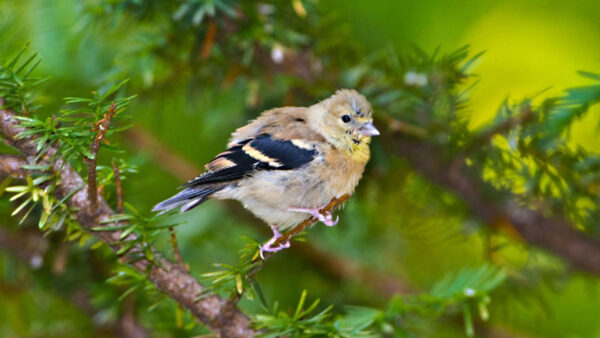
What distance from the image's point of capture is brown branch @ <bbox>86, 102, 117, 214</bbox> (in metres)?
0.96

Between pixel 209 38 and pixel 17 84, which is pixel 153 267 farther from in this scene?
pixel 209 38

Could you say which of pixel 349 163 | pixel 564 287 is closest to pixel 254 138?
pixel 349 163

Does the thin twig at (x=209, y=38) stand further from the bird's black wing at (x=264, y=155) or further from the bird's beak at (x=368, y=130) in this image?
the bird's beak at (x=368, y=130)

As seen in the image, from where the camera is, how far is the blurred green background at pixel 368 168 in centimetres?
175

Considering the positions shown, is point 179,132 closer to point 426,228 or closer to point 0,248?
point 0,248

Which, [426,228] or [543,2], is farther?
[543,2]

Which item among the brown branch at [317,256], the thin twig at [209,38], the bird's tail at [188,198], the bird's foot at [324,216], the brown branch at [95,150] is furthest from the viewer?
the brown branch at [317,256]

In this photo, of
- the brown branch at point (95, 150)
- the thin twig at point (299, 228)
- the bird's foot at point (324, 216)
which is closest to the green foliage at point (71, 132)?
the brown branch at point (95, 150)

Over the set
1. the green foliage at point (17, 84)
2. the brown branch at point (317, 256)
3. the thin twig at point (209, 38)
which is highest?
the thin twig at point (209, 38)

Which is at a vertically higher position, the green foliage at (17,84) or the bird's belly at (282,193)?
the green foliage at (17,84)

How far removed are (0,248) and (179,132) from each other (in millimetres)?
940

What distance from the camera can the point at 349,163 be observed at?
1.78 metres

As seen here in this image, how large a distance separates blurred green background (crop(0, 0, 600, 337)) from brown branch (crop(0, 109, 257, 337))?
19.8 inches

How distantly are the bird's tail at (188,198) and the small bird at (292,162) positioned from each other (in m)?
0.05
